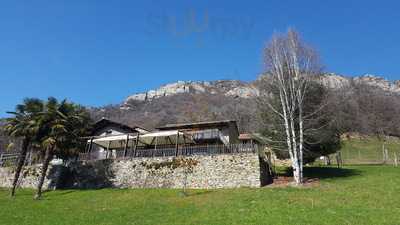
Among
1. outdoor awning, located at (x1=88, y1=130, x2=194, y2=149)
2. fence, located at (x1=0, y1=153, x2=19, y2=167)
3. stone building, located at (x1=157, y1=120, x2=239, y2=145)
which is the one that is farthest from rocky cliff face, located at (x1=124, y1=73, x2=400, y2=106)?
fence, located at (x1=0, y1=153, x2=19, y2=167)

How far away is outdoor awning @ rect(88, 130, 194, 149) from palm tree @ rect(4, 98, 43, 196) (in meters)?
6.35

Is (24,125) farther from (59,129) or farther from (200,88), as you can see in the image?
(200,88)

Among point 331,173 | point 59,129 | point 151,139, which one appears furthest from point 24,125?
point 331,173

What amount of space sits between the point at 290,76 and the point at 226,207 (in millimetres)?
13716

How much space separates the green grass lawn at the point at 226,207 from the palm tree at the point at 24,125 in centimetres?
463

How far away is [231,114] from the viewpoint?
72312 millimetres

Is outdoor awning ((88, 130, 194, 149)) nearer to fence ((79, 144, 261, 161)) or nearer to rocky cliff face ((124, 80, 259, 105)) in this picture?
fence ((79, 144, 261, 161))

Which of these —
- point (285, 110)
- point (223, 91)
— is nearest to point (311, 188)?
point (285, 110)

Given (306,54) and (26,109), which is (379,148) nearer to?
(306,54)

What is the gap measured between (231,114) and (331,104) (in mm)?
45975

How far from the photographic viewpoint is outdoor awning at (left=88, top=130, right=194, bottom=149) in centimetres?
2812

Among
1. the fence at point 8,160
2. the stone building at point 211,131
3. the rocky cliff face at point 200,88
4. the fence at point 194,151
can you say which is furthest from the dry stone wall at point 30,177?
the rocky cliff face at point 200,88

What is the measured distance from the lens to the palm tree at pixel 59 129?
24.0 metres

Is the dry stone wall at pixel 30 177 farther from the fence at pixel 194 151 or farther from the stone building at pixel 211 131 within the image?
the stone building at pixel 211 131
